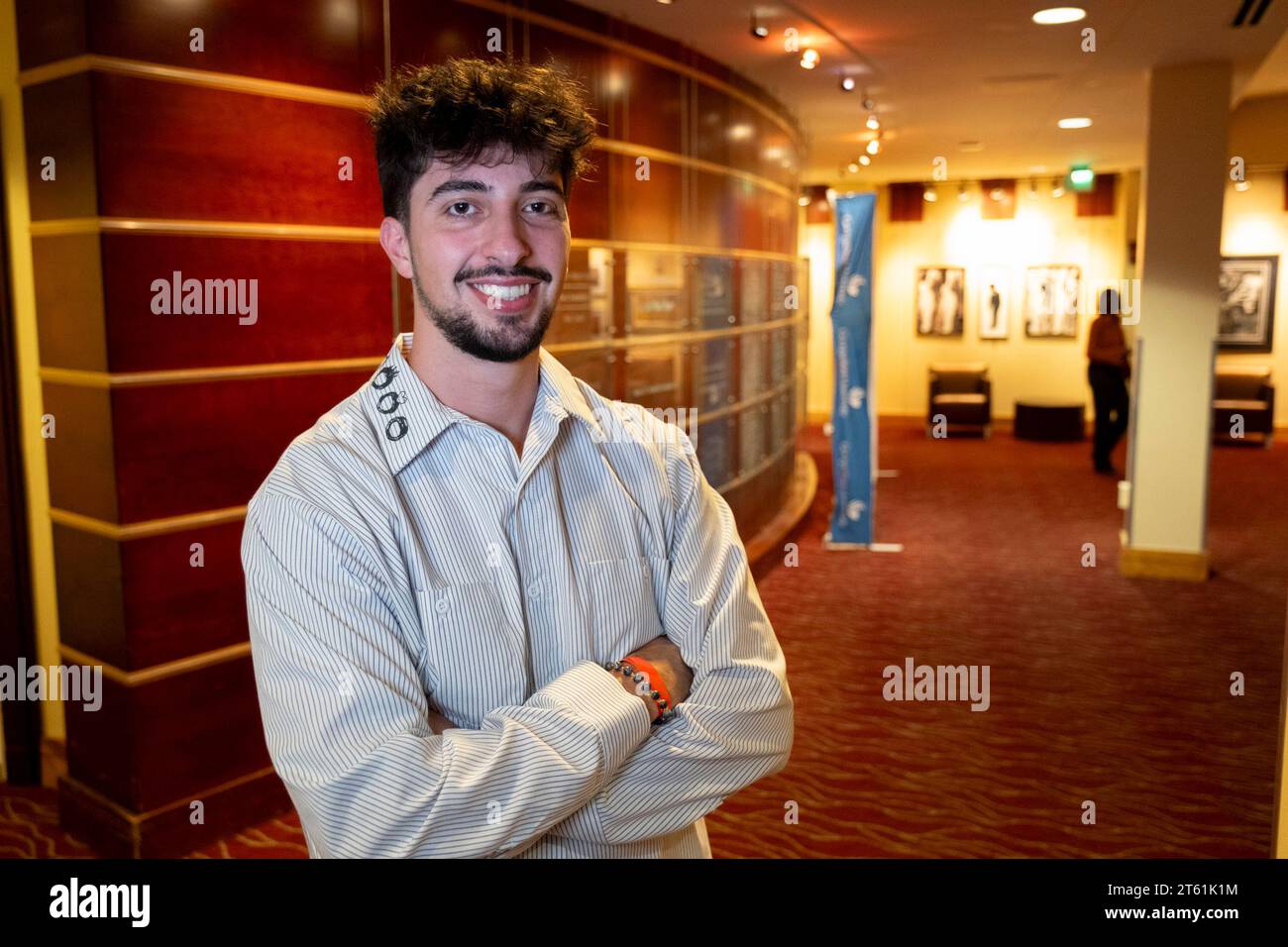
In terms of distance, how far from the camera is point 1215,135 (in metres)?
6.31

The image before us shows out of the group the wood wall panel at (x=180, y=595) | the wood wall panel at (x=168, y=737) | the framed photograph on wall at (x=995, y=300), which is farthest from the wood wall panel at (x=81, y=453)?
the framed photograph on wall at (x=995, y=300)

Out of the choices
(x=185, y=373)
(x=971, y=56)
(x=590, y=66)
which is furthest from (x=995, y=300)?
(x=185, y=373)

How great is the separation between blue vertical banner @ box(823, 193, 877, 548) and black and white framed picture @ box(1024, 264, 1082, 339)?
24.4ft

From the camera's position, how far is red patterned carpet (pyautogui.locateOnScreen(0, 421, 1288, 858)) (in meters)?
3.58

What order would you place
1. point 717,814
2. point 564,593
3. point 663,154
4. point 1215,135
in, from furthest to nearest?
point 1215,135, point 663,154, point 717,814, point 564,593

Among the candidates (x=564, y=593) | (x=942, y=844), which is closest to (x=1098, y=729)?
(x=942, y=844)

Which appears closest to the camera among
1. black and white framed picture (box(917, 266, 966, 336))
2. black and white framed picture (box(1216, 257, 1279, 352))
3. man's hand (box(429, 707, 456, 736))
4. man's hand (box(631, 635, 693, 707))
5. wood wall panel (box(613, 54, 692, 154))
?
man's hand (box(429, 707, 456, 736))

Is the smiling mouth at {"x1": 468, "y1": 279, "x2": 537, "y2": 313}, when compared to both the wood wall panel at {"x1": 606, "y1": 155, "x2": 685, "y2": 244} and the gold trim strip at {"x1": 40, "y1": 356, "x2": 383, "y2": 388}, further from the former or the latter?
the wood wall panel at {"x1": 606, "y1": 155, "x2": 685, "y2": 244}

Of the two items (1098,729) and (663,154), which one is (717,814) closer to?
(1098,729)

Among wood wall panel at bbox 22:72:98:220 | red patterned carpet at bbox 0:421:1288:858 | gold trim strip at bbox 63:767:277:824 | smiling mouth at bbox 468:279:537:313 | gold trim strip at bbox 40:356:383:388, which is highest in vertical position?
wood wall panel at bbox 22:72:98:220

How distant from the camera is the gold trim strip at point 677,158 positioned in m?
5.25

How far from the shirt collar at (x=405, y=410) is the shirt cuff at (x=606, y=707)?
0.35m

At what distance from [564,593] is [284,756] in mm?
395

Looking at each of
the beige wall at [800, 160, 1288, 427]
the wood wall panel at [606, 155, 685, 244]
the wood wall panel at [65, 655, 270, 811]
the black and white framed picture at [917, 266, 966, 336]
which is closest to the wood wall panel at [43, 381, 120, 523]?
the wood wall panel at [65, 655, 270, 811]
